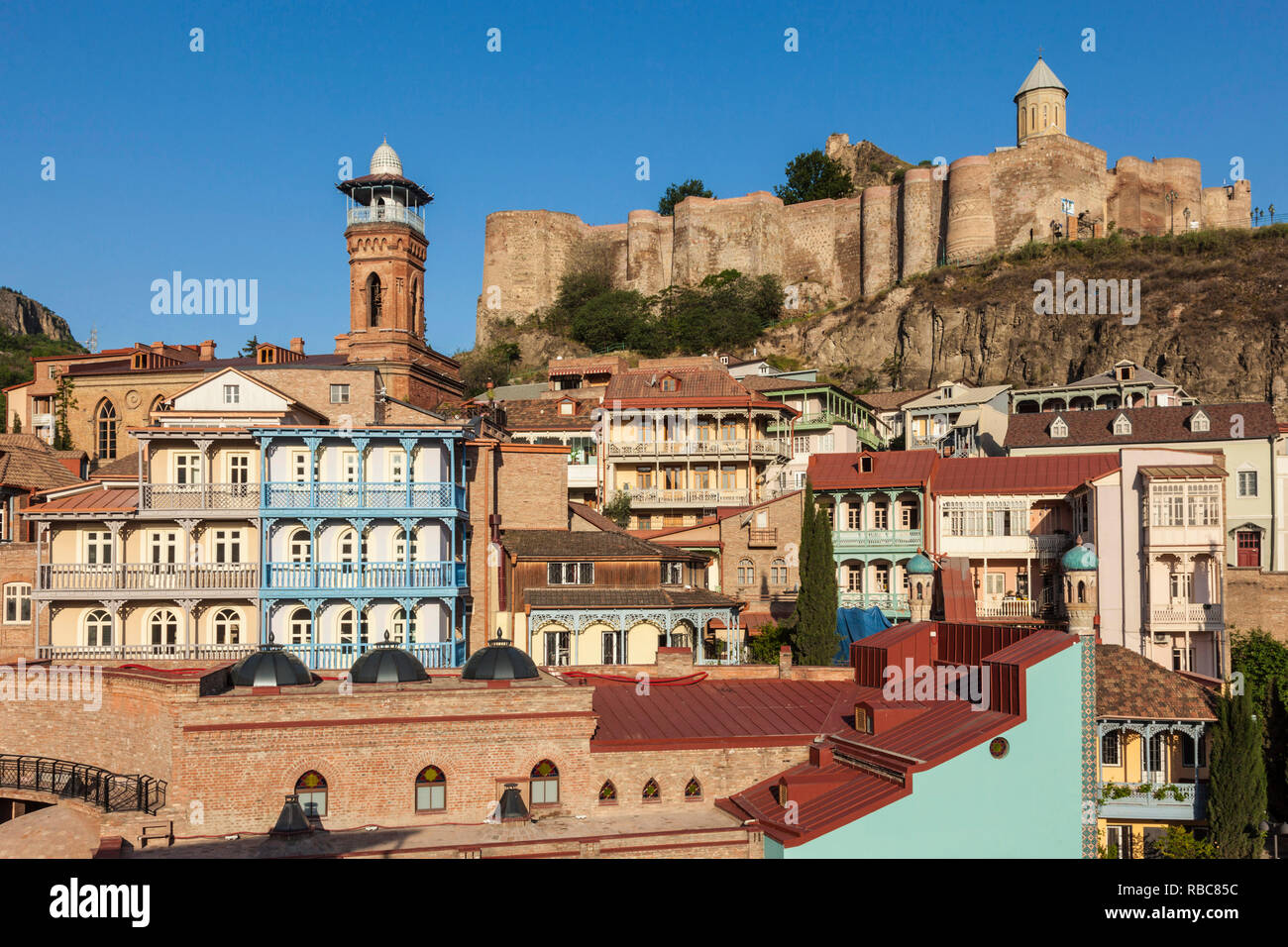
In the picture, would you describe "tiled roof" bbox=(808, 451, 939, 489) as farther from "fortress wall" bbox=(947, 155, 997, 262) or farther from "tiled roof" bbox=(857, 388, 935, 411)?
"fortress wall" bbox=(947, 155, 997, 262)

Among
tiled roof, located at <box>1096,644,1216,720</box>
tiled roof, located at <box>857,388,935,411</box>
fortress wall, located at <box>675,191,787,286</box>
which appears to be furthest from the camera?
fortress wall, located at <box>675,191,787,286</box>

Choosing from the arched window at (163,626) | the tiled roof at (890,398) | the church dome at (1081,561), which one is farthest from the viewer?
the tiled roof at (890,398)

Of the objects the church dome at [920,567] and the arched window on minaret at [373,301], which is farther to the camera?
the arched window on minaret at [373,301]

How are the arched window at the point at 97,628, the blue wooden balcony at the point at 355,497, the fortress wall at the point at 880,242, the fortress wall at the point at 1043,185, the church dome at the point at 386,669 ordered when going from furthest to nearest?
1. the fortress wall at the point at 880,242
2. the fortress wall at the point at 1043,185
3. the arched window at the point at 97,628
4. the blue wooden balcony at the point at 355,497
5. the church dome at the point at 386,669

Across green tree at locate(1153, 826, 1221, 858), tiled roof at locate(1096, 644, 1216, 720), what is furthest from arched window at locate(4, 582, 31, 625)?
green tree at locate(1153, 826, 1221, 858)

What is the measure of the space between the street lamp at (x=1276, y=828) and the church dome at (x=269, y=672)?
2213 centimetres

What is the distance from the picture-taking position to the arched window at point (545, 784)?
25016 mm

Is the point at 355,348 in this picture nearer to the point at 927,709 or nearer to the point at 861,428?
the point at 861,428

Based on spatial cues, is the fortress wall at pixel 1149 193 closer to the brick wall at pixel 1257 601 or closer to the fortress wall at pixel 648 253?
the fortress wall at pixel 648 253

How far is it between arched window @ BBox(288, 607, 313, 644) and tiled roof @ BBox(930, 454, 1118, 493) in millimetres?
23772

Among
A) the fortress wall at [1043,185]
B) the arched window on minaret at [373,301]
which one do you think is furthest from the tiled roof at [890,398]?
the arched window on minaret at [373,301]

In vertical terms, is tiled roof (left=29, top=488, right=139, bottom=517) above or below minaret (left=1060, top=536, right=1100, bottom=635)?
above

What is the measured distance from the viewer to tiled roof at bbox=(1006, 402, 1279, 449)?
4534 cm
